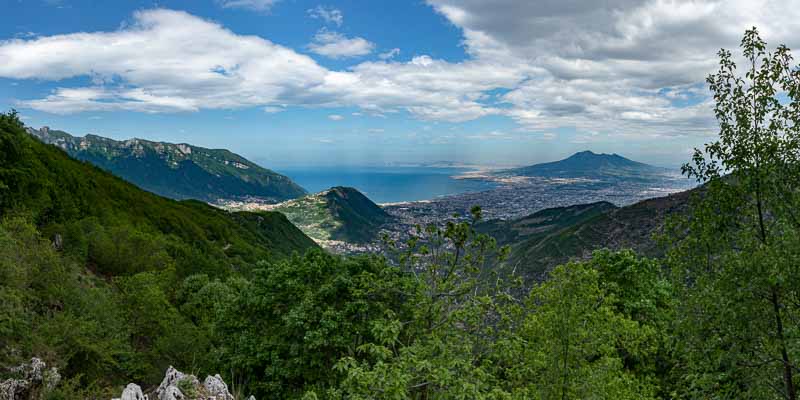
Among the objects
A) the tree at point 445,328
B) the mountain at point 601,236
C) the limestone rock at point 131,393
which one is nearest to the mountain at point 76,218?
the limestone rock at point 131,393

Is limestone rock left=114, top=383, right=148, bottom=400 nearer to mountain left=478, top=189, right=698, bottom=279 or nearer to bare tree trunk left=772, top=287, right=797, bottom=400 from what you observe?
bare tree trunk left=772, top=287, right=797, bottom=400

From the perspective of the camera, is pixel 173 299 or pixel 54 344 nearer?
pixel 54 344

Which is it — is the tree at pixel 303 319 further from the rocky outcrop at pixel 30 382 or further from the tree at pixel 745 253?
the tree at pixel 745 253

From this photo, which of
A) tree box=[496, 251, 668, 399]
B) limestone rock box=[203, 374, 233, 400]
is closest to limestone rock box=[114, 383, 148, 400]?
limestone rock box=[203, 374, 233, 400]

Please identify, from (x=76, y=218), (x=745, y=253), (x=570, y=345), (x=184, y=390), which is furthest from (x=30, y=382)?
(x=76, y=218)

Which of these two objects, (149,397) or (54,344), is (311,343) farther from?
(54,344)

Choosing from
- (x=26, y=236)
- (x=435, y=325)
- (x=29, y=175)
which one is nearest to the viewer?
(x=435, y=325)

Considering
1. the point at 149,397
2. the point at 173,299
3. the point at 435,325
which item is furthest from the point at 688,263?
the point at 173,299
